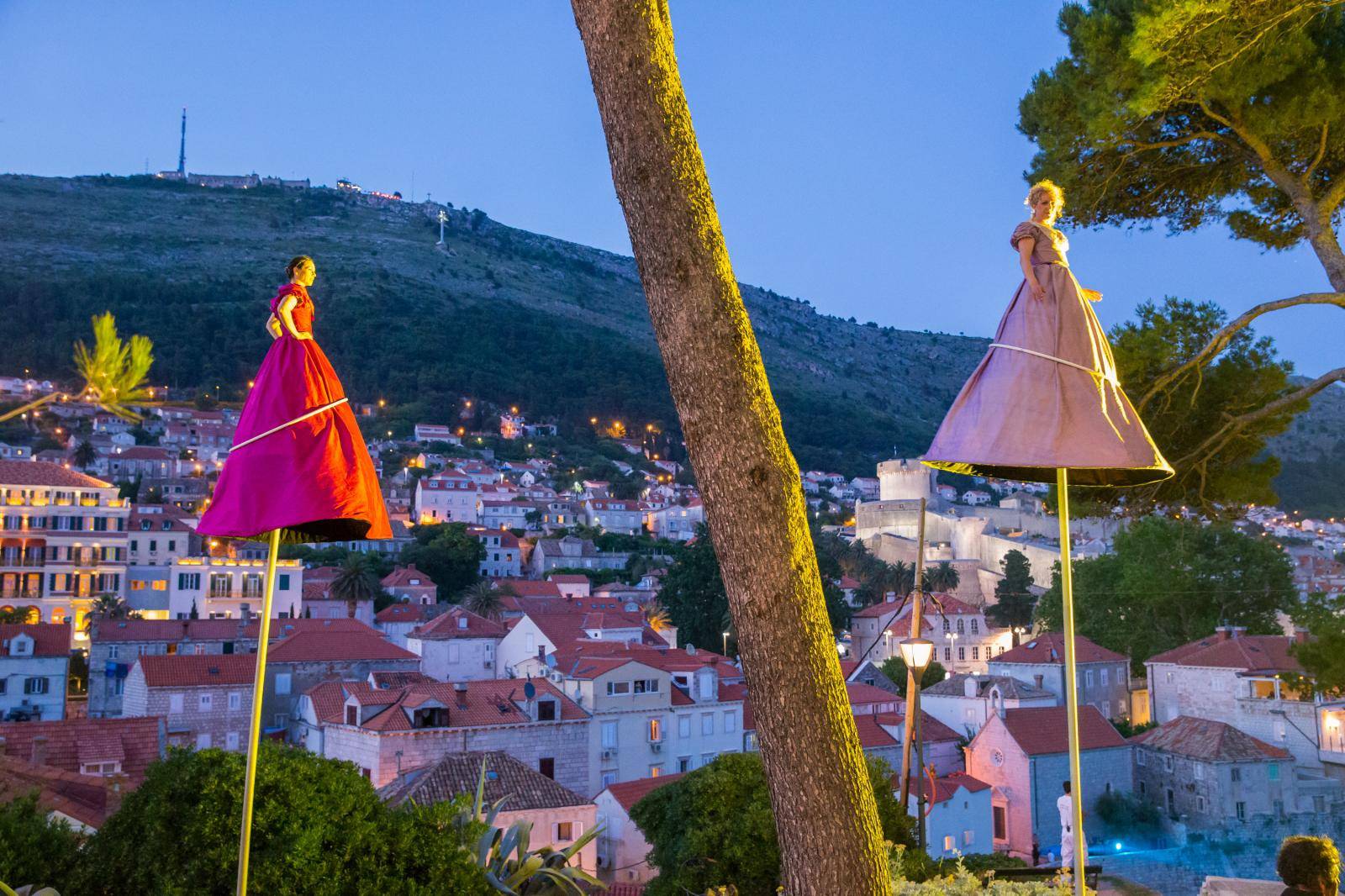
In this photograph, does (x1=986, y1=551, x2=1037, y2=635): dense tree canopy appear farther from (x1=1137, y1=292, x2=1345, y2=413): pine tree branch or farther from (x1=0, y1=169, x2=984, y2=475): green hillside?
(x1=0, y1=169, x2=984, y2=475): green hillside

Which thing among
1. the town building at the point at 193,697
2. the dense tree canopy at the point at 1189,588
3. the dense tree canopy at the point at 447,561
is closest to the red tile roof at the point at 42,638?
the town building at the point at 193,697

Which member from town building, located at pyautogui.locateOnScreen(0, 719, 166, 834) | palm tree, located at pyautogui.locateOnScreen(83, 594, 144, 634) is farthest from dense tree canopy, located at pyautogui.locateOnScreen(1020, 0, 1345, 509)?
palm tree, located at pyautogui.locateOnScreen(83, 594, 144, 634)

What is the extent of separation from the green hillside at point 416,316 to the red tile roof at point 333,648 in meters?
59.0

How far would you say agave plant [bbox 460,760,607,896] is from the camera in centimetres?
387

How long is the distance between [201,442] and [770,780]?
264ft

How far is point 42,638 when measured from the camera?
26.5m

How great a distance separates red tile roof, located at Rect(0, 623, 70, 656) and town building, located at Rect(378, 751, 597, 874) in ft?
45.3

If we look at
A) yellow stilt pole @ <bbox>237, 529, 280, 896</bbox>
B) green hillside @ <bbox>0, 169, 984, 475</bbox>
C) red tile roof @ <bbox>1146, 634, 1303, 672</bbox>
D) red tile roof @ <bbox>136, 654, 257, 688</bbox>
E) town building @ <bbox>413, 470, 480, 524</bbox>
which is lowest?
red tile roof @ <bbox>136, 654, 257, 688</bbox>

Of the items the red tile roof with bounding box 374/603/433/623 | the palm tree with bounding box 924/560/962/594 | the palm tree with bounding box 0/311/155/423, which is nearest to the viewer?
the palm tree with bounding box 0/311/155/423

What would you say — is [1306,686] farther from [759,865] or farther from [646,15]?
[646,15]

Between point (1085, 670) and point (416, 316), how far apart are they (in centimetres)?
9434

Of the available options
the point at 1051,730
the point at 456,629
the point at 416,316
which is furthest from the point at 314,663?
the point at 416,316

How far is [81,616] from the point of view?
38344 mm

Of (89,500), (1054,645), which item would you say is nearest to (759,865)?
(1054,645)
